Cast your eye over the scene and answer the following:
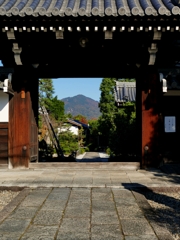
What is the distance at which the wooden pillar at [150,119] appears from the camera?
7.70 m

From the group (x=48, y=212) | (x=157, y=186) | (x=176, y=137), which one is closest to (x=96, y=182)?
(x=157, y=186)

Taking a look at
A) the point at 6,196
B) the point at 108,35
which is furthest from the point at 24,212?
the point at 108,35

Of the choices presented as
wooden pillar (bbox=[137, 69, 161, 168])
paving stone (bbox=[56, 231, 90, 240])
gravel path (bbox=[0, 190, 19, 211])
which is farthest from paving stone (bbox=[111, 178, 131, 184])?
paving stone (bbox=[56, 231, 90, 240])

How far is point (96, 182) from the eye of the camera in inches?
234

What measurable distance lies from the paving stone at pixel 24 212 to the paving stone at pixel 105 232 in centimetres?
96

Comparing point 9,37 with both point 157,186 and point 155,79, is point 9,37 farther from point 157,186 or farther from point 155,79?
point 157,186

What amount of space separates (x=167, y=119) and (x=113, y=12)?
334cm

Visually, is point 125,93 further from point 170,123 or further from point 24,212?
point 24,212

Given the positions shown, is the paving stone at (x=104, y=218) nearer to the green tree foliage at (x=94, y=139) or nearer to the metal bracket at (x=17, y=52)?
the metal bracket at (x=17, y=52)

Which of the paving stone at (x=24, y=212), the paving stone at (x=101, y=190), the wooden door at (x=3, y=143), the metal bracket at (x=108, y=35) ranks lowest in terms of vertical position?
the paving stone at (x=24, y=212)

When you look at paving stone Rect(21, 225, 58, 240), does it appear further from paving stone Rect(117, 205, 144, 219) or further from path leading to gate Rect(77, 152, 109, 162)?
path leading to gate Rect(77, 152, 109, 162)

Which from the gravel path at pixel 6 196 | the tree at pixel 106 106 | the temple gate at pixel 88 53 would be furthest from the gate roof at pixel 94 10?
the tree at pixel 106 106

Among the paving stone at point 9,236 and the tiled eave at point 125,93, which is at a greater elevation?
the tiled eave at point 125,93

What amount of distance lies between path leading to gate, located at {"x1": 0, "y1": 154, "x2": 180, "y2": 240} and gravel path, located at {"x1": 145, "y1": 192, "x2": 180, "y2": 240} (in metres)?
0.17
